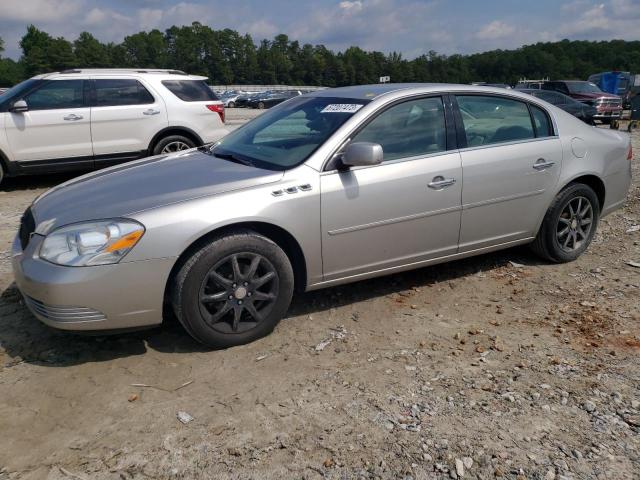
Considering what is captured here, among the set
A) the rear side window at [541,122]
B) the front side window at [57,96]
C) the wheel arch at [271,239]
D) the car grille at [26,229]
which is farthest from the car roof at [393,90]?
the front side window at [57,96]

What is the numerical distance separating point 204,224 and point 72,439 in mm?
1295

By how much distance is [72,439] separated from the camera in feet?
8.66

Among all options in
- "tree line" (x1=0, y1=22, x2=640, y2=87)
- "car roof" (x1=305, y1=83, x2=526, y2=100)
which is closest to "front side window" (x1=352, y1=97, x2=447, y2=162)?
"car roof" (x1=305, y1=83, x2=526, y2=100)

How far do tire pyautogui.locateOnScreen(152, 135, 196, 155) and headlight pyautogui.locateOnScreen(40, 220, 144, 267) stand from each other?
577 cm

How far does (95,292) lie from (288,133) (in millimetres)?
1853

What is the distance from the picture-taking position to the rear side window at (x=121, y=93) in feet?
27.5

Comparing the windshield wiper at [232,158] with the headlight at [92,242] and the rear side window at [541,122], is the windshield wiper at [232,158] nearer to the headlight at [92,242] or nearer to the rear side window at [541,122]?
the headlight at [92,242]

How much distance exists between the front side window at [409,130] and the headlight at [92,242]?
1.62 meters

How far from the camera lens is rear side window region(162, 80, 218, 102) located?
885 cm

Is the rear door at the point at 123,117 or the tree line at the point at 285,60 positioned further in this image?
the tree line at the point at 285,60

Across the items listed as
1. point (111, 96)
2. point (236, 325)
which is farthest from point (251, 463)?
point (111, 96)

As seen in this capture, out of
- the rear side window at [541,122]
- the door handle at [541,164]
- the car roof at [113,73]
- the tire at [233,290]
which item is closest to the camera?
the tire at [233,290]

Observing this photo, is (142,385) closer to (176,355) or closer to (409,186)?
(176,355)

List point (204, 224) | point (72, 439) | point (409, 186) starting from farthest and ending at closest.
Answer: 1. point (409, 186)
2. point (204, 224)
3. point (72, 439)
